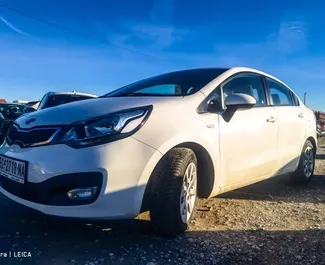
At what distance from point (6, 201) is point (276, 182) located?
3965 millimetres

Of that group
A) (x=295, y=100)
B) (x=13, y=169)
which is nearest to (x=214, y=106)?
(x=13, y=169)

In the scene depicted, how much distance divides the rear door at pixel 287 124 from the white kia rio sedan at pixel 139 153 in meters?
0.75

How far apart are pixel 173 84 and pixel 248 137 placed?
1006 mm

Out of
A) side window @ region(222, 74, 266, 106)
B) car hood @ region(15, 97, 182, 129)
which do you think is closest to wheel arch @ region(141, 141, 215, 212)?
car hood @ region(15, 97, 182, 129)

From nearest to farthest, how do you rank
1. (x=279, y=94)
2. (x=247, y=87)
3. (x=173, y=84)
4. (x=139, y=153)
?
(x=139, y=153) < (x=173, y=84) < (x=247, y=87) < (x=279, y=94)

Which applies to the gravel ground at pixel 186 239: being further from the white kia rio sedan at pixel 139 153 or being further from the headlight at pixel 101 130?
the headlight at pixel 101 130

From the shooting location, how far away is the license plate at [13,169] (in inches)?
108

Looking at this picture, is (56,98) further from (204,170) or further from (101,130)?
(101,130)

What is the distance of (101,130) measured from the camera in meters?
2.69

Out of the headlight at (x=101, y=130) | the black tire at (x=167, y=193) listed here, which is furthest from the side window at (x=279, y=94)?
the headlight at (x=101, y=130)

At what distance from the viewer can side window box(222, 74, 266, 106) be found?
12.6 ft

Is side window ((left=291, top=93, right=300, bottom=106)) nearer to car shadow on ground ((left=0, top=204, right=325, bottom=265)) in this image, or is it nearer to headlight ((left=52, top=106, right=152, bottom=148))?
car shadow on ground ((left=0, top=204, right=325, bottom=265))

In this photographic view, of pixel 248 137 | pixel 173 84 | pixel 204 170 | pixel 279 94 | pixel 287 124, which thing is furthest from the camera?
pixel 279 94

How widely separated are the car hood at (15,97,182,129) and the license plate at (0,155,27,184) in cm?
31
